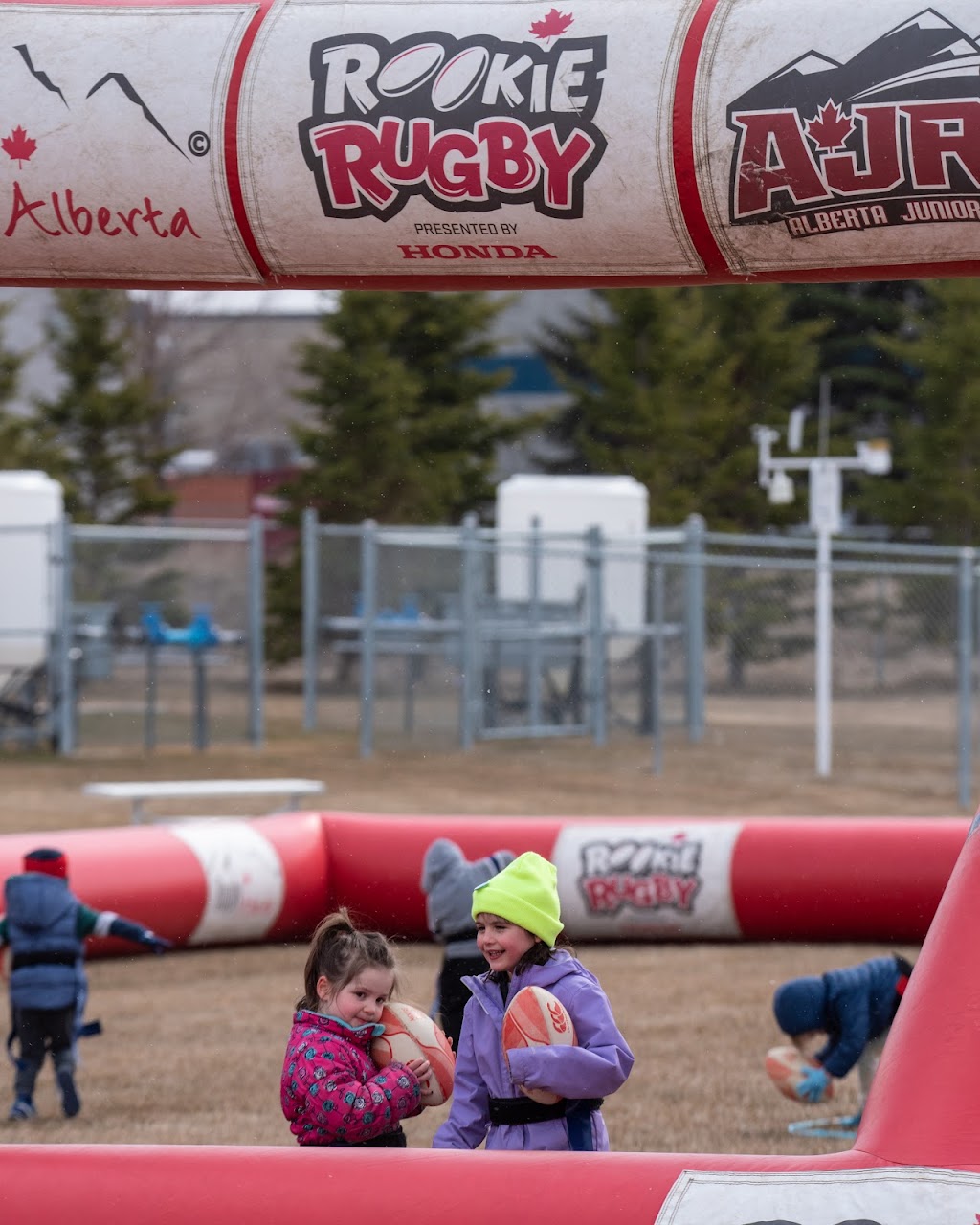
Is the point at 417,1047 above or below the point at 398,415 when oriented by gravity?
below

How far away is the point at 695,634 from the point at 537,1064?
1571cm

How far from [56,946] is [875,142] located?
13.5 feet

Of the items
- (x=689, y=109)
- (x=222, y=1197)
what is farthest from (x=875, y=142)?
(x=222, y=1197)

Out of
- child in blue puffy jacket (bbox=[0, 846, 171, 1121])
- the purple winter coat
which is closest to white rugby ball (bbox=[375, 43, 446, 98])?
the purple winter coat

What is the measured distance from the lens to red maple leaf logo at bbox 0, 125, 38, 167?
4.32 metres

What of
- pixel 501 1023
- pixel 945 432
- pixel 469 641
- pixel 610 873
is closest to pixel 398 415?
pixel 945 432

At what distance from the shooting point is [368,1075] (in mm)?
4023

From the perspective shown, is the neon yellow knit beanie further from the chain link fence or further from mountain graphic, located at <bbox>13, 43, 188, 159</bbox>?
the chain link fence

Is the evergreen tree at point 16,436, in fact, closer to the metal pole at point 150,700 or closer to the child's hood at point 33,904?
the metal pole at point 150,700

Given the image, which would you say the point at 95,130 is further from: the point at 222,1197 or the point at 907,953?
the point at 907,953

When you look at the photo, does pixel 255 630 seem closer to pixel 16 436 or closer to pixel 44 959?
pixel 44 959

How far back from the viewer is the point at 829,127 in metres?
3.92

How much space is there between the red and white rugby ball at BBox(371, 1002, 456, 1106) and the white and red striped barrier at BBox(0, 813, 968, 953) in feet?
17.1

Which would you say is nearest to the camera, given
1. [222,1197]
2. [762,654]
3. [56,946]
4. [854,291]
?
[222,1197]
